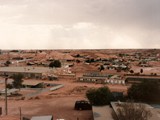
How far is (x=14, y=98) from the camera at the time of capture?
42.0 meters

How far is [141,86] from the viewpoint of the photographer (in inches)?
1403

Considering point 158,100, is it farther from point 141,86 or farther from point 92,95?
point 92,95

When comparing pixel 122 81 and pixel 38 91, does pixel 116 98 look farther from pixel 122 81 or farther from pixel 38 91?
pixel 122 81

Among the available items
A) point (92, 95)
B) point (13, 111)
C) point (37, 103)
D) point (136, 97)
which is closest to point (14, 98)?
point (37, 103)

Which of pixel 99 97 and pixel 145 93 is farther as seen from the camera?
pixel 145 93

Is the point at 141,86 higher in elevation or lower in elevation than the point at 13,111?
higher

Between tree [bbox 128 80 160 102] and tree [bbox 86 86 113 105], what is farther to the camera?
tree [bbox 128 80 160 102]

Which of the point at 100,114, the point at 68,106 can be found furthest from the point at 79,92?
the point at 100,114

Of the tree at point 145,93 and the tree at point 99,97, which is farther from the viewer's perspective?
the tree at point 145,93

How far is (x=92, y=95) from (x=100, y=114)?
21.2ft

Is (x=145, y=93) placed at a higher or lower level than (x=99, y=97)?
lower

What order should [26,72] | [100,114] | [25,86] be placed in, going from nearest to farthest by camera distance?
[100,114] < [25,86] < [26,72]

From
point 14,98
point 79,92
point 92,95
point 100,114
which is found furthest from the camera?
point 79,92

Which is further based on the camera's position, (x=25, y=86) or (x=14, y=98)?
(x=25, y=86)
